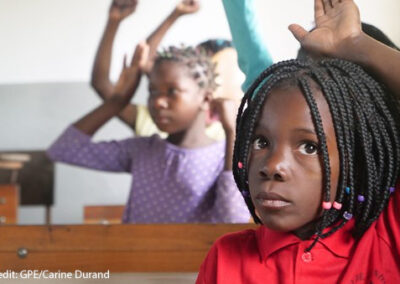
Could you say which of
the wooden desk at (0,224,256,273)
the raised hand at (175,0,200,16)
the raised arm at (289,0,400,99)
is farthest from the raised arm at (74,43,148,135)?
the raised arm at (289,0,400,99)

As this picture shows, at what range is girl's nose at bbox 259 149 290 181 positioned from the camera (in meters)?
0.60

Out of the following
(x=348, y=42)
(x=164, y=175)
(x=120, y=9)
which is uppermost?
(x=120, y=9)

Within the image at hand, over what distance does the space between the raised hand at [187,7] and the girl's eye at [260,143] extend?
75cm

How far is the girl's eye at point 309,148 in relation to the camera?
2.05ft

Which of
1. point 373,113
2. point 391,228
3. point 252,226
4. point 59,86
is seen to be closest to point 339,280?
point 391,228

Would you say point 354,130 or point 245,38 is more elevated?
point 245,38

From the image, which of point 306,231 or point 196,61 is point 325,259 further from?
point 196,61

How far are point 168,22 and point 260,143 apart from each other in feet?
2.51

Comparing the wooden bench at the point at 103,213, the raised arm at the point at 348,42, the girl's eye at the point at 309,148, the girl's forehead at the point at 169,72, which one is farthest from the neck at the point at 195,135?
the girl's eye at the point at 309,148

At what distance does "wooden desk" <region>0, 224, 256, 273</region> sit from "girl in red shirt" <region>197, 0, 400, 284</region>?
565 mm

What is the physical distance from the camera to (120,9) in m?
1.35

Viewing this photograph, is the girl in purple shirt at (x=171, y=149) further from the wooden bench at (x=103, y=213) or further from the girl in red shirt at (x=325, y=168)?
the girl in red shirt at (x=325, y=168)

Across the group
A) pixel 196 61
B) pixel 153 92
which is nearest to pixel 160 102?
pixel 153 92

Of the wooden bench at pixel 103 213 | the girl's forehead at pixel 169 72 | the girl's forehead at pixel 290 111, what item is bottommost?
the wooden bench at pixel 103 213
